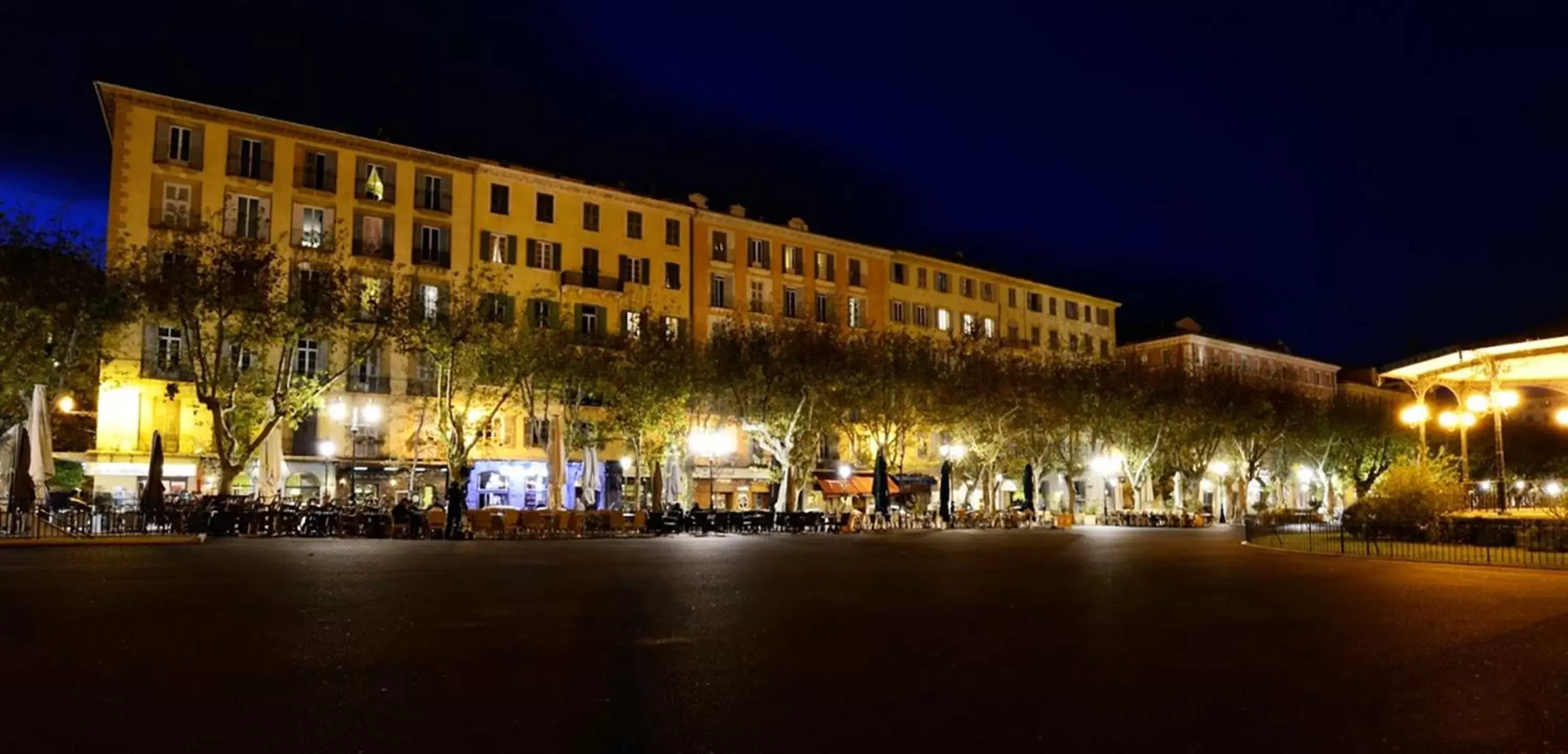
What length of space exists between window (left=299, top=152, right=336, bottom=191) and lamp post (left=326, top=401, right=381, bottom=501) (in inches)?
395

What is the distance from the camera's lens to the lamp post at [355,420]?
48.6m

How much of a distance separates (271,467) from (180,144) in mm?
20137

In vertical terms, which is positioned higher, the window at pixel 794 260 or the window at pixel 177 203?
the window at pixel 794 260

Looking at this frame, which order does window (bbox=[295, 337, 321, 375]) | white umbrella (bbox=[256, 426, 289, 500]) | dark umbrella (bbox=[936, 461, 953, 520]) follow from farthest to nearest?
window (bbox=[295, 337, 321, 375]) → dark umbrella (bbox=[936, 461, 953, 520]) → white umbrella (bbox=[256, 426, 289, 500])

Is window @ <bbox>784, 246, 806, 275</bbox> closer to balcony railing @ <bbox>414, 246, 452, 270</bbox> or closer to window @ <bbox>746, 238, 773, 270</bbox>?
window @ <bbox>746, 238, 773, 270</bbox>

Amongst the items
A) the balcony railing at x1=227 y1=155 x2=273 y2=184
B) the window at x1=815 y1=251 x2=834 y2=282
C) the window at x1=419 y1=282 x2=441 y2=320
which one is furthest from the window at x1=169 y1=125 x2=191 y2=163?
the window at x1=815 y1=251 x2=834 y2=282

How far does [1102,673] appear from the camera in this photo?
28.2 feet

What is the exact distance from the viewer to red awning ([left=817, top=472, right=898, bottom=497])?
56.5 meters

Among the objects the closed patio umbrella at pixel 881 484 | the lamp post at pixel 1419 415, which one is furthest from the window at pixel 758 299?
the lamp post at pixel 1419 415

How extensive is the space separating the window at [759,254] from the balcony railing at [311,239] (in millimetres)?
23468

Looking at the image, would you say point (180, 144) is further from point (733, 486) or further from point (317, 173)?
point (733, 486)

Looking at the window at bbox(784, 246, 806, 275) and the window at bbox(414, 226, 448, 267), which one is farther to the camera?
the window at bbox(784, 246, 806, 275)

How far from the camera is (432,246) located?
175 feet

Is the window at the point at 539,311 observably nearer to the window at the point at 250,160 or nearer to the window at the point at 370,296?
the window at the point at 370,296
